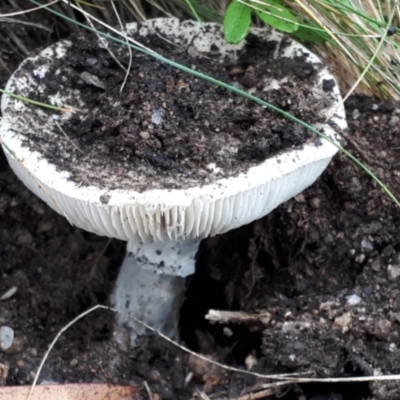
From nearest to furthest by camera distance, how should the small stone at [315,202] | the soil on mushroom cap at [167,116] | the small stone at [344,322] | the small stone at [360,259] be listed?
the soil on mushroom cap at [167,116]
the small stone at [344,322]
the small stone at [360,259]
the small stone at [315,202]

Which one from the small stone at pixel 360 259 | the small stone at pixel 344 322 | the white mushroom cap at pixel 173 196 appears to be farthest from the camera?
the small stone at pixel 360 259

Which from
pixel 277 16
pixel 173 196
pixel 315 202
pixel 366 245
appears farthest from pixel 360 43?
pixel 173 196

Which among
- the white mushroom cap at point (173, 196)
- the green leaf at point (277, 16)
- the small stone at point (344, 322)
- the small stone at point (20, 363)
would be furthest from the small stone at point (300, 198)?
the small stone at point (20, 363)

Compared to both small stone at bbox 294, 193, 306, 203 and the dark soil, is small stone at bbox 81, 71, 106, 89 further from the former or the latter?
small stone at bbox 294, 193, 306, 203

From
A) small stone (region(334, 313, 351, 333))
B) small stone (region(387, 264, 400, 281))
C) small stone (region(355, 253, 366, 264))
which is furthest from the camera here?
small stone (region(355, 253, 366, 264))

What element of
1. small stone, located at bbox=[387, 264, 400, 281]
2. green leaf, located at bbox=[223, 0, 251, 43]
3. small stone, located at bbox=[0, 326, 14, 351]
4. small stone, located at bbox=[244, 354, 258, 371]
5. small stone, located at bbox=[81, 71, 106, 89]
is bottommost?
small stone, located at bbox=[244, 354, 258, 371]

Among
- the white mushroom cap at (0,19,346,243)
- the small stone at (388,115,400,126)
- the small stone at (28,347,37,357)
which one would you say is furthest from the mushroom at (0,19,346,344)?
the small stone at (388,115,400,126)

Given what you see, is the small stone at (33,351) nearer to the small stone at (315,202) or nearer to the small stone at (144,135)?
the small stone at (144,135)
